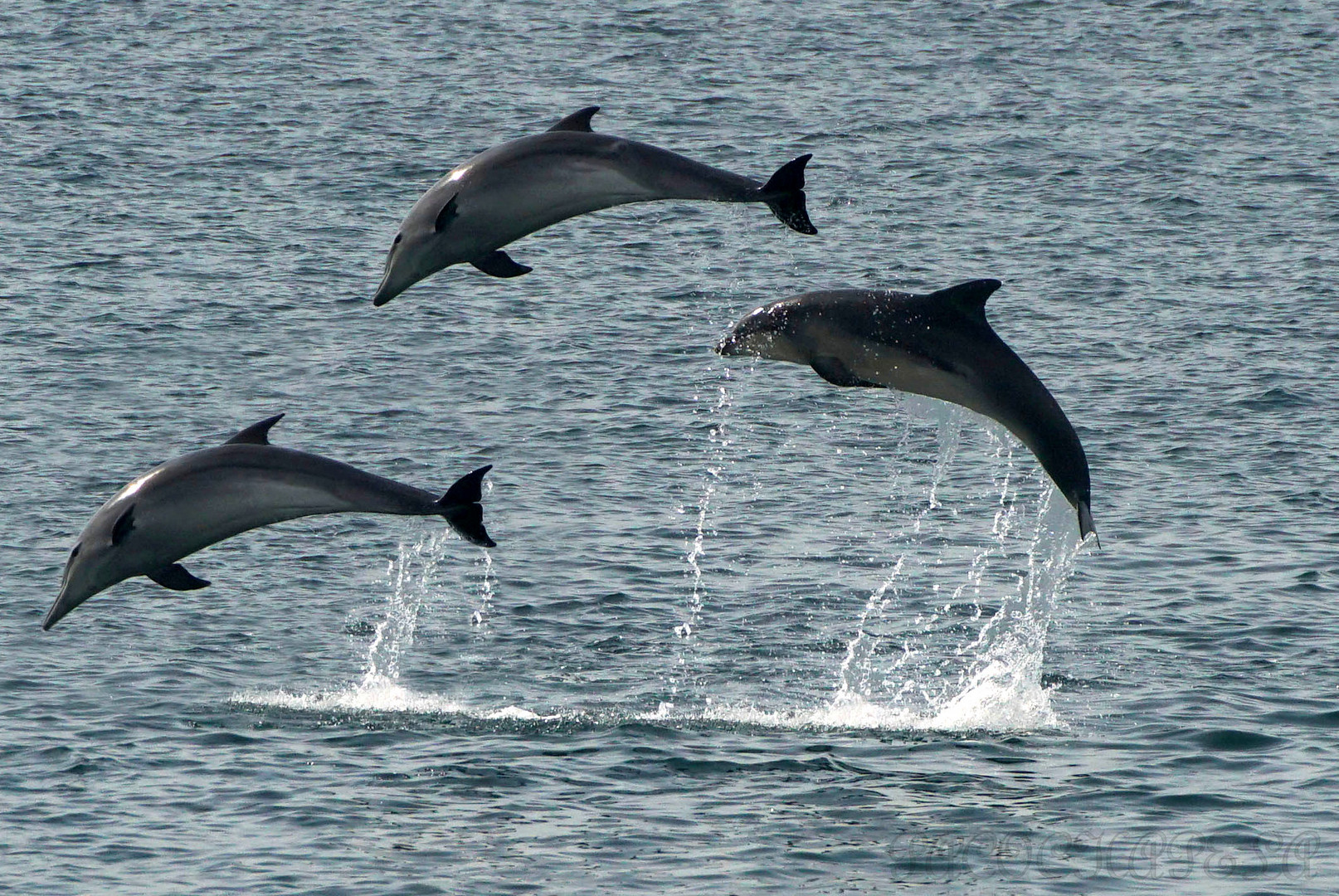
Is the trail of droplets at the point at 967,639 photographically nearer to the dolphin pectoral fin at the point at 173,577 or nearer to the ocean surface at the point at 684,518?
the ocean surface at the point at 684,518

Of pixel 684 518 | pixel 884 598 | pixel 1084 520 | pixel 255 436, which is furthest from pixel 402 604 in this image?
pixel 1084 520

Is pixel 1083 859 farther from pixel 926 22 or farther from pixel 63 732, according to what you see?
pixel 926 22

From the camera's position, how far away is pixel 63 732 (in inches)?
977

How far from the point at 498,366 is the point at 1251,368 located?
1420 cm

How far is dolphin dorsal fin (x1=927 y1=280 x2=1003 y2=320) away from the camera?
18547 millimetres

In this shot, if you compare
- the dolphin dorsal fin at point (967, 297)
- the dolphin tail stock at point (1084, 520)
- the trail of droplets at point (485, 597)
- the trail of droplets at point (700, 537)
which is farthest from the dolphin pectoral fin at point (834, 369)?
the trail of droplets at point (485, 597)

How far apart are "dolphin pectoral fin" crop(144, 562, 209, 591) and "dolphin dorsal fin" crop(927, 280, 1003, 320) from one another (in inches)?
255

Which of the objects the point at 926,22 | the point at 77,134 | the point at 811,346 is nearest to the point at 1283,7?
the point at 926,22

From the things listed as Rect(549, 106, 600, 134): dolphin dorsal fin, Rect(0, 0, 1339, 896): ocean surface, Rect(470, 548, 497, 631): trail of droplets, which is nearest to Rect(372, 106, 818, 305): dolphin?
Rect(549, 106, 600, 134): dolphin dorsal fin

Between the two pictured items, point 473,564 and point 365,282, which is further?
point 365,282

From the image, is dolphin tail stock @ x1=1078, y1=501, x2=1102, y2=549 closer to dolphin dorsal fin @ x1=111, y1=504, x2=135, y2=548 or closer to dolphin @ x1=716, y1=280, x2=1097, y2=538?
dolphin @ x1=716, y1=280, x2=1097, y2=538

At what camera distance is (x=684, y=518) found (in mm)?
34406

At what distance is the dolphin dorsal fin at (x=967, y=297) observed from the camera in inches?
730

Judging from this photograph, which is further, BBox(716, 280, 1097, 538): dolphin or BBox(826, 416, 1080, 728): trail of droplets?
BBox(826, 416, 1080, 728): trail of droplets
